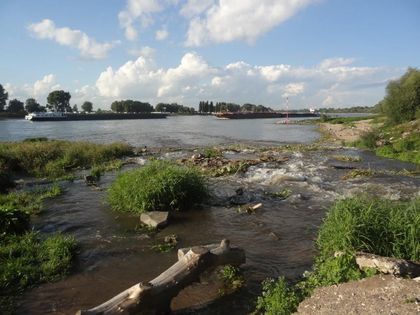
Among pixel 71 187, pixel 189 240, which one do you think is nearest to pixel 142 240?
pixel 189 240

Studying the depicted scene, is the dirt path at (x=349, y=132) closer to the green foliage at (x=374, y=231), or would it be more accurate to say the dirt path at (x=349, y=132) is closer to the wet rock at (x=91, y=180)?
the wet rock at (x=91, y=180)

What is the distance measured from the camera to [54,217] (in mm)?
13031

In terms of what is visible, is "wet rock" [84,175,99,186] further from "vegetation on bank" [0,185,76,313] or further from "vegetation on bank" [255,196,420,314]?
"vegetation on bank" [255,196,420,314]

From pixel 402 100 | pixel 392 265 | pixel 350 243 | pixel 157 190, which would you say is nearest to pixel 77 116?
Answer: pixel 402 100

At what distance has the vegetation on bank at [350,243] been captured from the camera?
703 cm

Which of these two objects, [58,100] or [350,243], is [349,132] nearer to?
[350,243]

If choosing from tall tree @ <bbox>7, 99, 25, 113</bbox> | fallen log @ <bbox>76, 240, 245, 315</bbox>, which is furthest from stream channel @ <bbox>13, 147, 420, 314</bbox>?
tall tree @ <bbox>7, 99, 25, 113</bbox>

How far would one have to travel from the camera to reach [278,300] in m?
6.77

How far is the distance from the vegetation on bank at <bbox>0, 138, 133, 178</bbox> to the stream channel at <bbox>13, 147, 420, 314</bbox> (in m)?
4.26

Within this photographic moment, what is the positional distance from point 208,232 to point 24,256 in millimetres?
5069

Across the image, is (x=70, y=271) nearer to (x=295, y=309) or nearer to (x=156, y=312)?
(x=156, y=312)

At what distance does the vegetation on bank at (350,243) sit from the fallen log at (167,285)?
3.71 ft

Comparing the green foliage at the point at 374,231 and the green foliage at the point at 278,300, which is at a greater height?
the green foliage at the point at 374,231

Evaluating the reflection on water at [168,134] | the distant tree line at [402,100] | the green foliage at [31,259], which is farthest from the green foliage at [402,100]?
the green foliage at [31,259]
